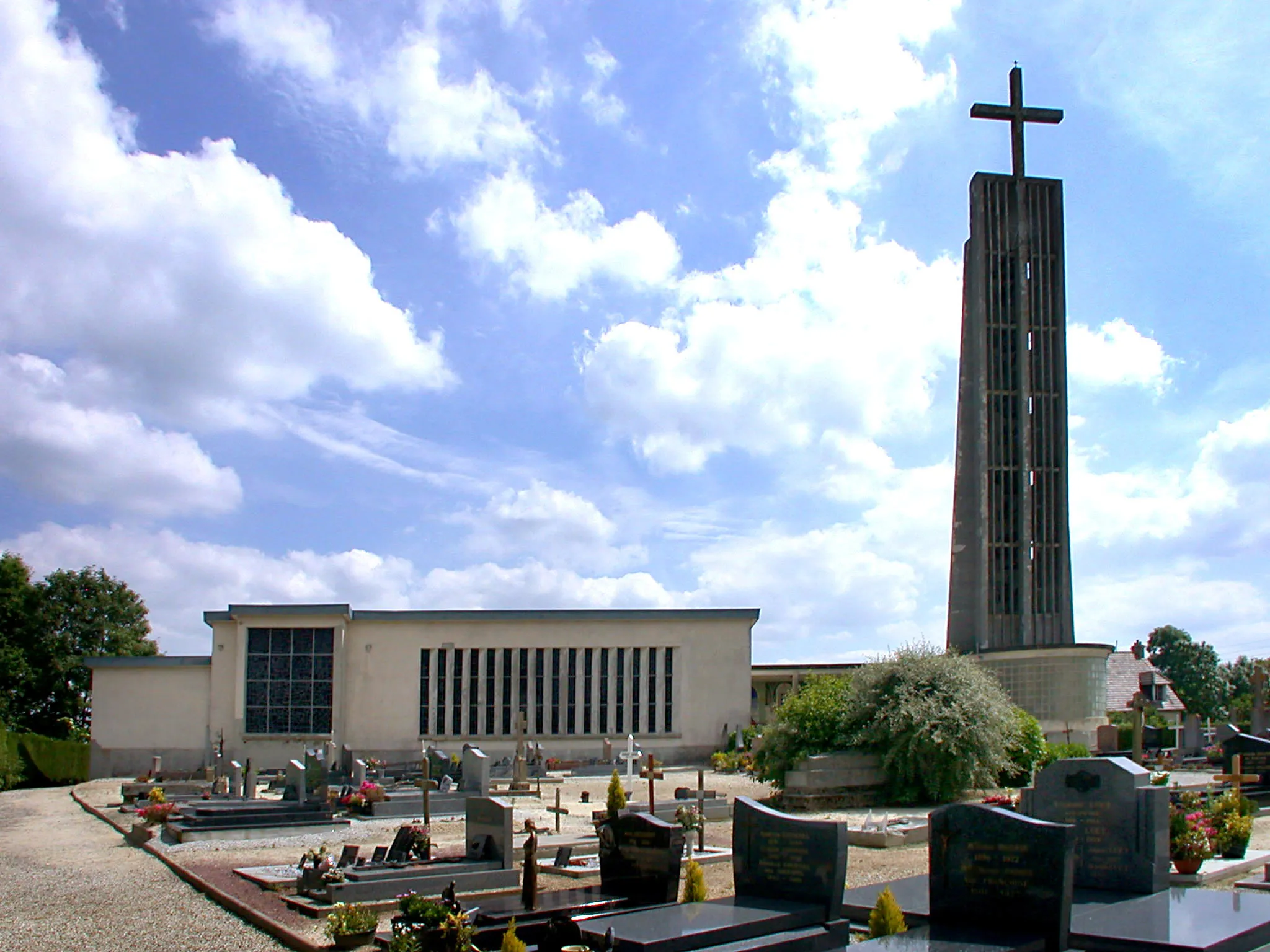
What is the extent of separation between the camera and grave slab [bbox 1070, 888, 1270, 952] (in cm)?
867

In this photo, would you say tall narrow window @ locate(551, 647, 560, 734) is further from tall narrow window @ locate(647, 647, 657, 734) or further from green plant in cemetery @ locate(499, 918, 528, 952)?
green plant in cemetery @ locate(499, 918, 528, 952)

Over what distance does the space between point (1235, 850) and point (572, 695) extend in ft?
94.7

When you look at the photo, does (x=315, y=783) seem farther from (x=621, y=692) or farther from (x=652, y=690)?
(x=652, y=690)

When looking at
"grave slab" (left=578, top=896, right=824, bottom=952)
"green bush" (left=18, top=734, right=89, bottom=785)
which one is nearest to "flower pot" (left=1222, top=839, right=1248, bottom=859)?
"grave slab" (left=578, top=896, right=824, bottom=952)

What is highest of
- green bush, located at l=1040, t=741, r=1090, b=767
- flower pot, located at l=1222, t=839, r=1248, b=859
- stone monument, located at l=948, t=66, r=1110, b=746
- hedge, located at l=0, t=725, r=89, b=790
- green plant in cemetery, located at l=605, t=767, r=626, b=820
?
stone monument, located at l=948, t=66, r=1110, b=746

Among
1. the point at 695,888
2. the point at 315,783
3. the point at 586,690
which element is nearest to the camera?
the point at 695,888

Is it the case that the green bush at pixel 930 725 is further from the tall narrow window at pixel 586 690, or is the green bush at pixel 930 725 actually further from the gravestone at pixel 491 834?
the tall narrow window at pixel 586 690

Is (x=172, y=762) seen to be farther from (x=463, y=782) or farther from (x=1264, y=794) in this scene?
(x=1264, y=794)

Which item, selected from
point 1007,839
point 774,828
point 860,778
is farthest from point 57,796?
point 1007,839

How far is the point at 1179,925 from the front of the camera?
30.3 feet

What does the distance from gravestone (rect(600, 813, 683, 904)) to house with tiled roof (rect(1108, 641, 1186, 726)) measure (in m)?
45.7

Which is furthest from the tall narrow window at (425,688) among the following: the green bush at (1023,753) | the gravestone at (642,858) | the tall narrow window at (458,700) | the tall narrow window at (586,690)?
the gravestone at (642,858)

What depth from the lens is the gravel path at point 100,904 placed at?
10.9 metres

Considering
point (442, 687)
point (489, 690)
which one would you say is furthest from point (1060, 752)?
point (442, 687)
